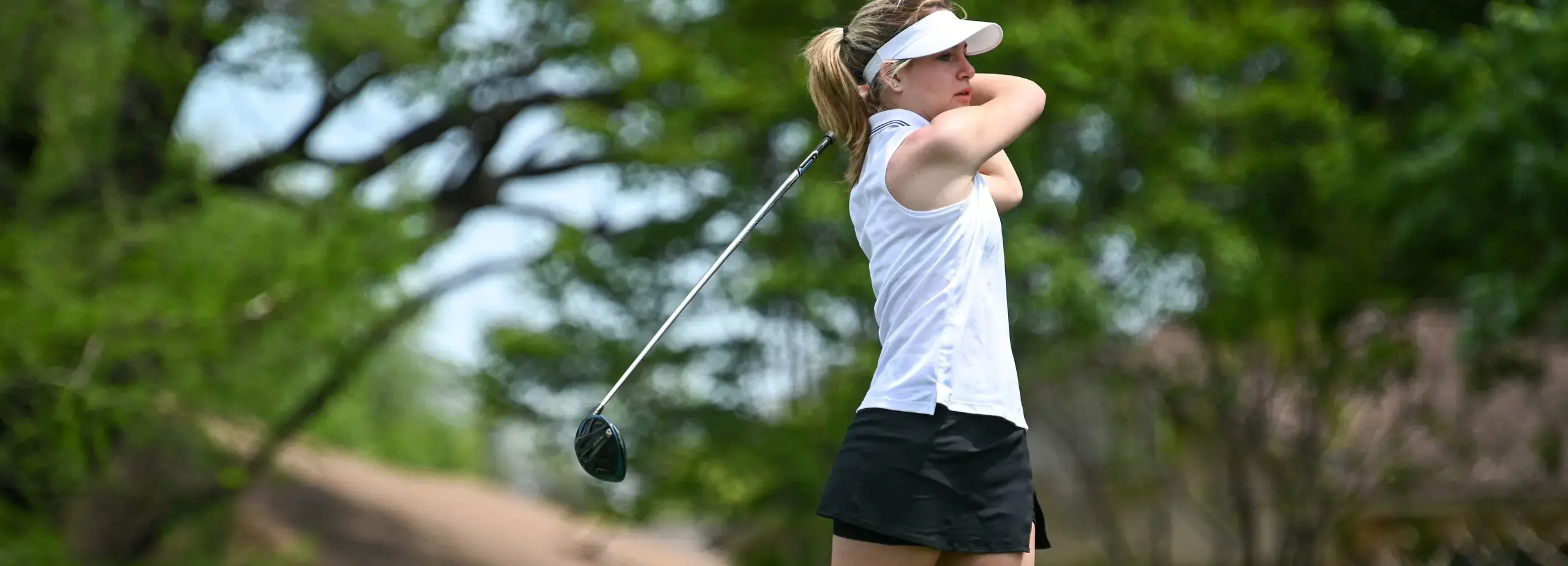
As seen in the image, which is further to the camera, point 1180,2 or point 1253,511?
point 1253,511

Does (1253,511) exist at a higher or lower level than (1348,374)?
lower

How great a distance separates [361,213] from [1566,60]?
779 cm

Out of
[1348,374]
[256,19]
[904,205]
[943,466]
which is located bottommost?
[1348,374]

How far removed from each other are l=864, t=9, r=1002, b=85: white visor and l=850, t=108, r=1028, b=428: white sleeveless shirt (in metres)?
0.10

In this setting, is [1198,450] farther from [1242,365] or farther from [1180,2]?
[1180,2]

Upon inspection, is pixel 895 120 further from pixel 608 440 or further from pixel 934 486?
pixel 608 440

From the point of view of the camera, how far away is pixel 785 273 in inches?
411

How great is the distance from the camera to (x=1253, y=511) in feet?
43.7

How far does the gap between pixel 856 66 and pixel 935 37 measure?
19 centimetres

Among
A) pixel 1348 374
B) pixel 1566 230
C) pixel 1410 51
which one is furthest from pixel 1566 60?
pixel 1348 374

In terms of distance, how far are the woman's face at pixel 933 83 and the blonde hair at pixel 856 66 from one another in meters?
0.02

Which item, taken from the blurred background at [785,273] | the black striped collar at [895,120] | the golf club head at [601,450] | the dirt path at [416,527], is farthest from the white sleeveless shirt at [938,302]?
the dirt path at [416,527]

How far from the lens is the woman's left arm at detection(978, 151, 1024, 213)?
2.68 m

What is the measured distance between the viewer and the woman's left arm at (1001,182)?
2.68 m
